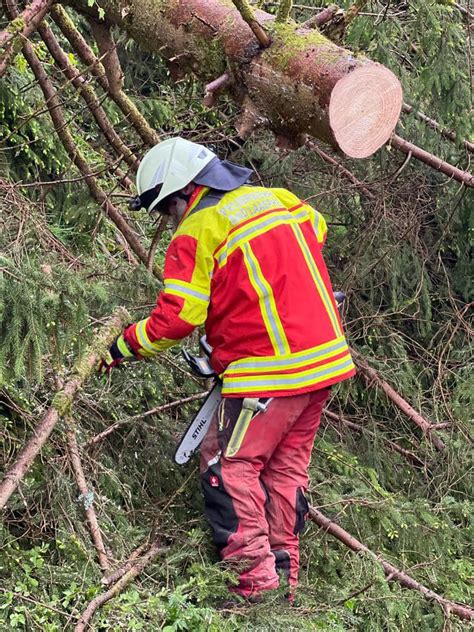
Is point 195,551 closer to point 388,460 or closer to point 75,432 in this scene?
point 75,432

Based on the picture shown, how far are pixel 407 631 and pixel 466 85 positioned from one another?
133 inches

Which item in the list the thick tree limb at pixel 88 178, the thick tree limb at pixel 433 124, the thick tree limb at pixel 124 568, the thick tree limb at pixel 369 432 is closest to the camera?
the thick tree limb at pixel 124 568

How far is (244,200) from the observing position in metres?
3.58

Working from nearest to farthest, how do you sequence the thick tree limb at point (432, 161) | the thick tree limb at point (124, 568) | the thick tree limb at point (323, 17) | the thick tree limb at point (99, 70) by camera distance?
the thick tree limb at point (124, 568) < the thick tree limb at point (323, 17) < the thick tree limb at point (99, 70) < the thick tree limb at point (432, 161)

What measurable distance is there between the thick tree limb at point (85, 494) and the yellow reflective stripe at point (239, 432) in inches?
23.5

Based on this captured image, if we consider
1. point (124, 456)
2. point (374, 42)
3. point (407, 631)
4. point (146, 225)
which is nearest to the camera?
point (407, 631)

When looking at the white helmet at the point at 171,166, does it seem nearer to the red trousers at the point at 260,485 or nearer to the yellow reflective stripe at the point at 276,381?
the yellow reflective stripe at the point at 276,381

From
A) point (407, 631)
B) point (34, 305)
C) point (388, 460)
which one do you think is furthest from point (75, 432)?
point (388, 460)

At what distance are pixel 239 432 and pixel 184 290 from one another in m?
0.64

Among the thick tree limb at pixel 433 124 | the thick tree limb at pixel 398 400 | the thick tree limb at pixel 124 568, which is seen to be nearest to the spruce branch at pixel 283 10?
the thick tree limb at pixel 124 568

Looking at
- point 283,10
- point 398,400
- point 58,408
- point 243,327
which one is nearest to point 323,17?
point 283,10

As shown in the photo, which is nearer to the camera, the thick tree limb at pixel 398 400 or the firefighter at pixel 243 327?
the firefighter at pixel 243 327

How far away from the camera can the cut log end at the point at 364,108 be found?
3014mm

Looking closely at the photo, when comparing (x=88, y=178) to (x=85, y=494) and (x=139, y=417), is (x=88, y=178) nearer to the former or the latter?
(x=139, y=417)
